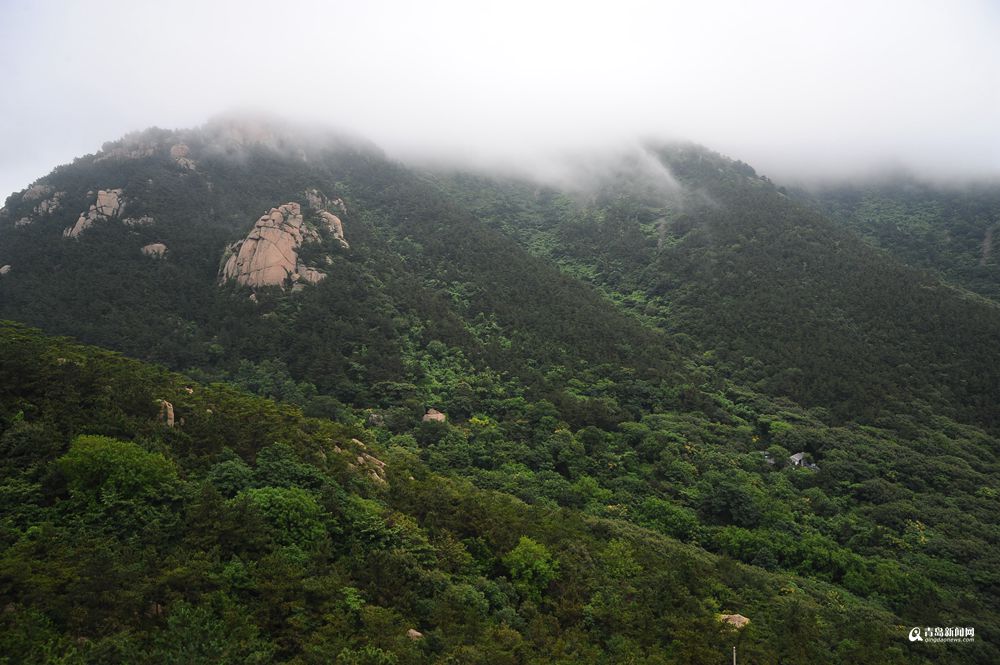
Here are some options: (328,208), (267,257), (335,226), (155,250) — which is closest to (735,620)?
(267,257)

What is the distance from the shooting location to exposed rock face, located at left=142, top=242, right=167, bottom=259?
7236 cm

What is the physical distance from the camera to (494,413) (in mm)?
54438

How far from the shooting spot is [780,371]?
6438cm

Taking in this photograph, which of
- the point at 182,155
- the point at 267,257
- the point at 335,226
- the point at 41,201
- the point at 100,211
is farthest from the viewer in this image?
the point at 182,155

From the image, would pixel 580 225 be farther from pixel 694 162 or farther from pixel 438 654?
pixel 438 654

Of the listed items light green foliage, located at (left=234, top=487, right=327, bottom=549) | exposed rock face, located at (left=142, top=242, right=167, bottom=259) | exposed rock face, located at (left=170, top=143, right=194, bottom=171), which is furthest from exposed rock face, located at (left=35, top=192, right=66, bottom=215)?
light green foliage, located at (left=234, top=487, right=327, bottom=549)

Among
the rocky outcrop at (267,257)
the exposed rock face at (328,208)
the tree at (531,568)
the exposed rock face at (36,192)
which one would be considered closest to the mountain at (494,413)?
the tree at (531,568)

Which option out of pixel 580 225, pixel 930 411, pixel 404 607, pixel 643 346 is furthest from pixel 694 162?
pixel 404 607

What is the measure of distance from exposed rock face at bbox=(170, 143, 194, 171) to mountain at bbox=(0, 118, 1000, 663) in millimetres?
1017

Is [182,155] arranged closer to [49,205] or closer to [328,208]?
[49,205]

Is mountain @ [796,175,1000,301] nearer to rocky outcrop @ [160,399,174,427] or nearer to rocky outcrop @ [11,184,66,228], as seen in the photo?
rocky outcrop @ [160,399,174,427]

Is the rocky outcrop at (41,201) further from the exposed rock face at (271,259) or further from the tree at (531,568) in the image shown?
the tree at (531,568)

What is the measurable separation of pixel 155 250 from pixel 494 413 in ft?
170

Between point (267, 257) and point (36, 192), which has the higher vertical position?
point (36, 192)
